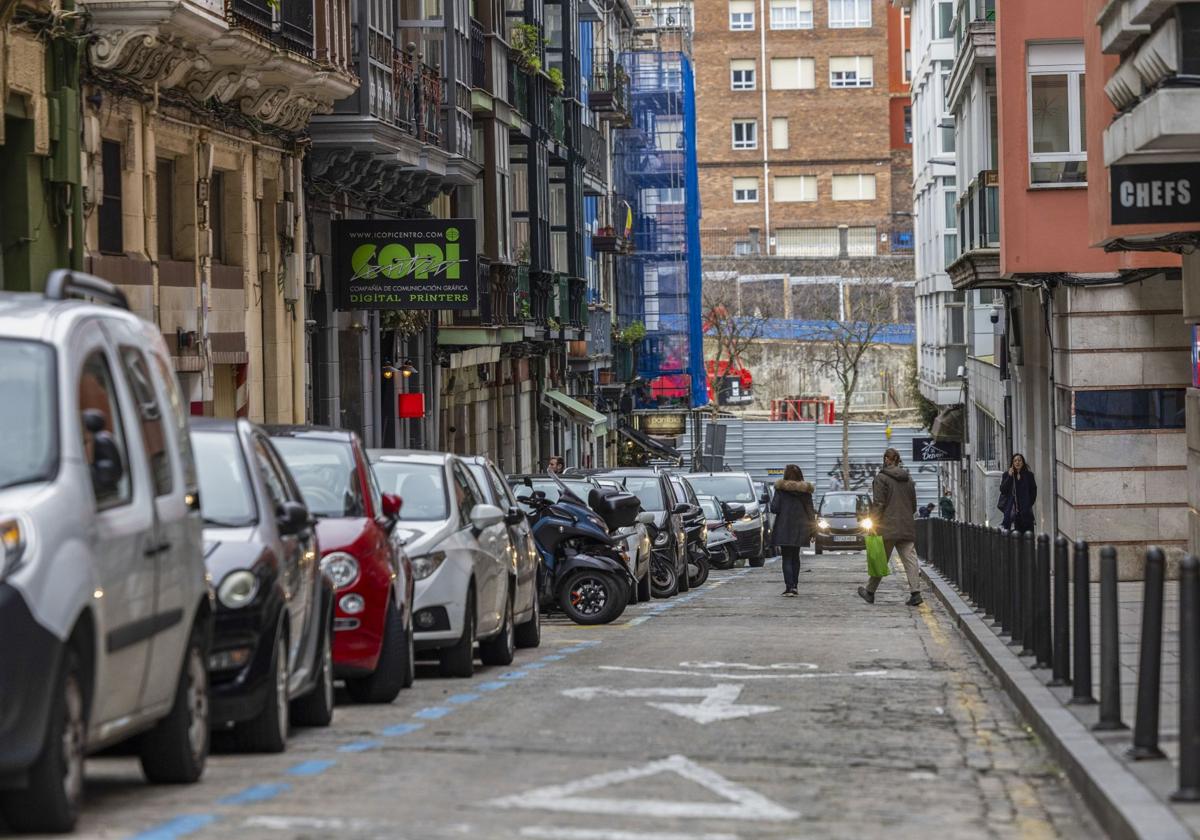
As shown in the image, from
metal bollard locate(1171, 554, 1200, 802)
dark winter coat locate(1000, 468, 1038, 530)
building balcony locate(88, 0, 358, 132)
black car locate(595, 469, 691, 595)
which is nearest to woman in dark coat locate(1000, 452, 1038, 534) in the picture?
dark winter coat locate(1000, 468, 1038, 530)

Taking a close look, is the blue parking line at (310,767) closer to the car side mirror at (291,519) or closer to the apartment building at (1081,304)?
the car side mirror at (291,519)

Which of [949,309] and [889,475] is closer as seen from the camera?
[889,475]

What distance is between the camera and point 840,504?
56312 mm

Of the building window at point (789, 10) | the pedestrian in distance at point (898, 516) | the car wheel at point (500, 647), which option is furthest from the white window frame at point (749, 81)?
the car wheel at point (500, 647)

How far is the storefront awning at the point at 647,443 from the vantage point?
71.6m

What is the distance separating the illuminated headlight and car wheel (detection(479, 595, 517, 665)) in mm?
3797

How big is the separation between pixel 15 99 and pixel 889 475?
11533mm

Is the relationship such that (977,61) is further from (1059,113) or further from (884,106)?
(884,106)

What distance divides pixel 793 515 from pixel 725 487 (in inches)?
696

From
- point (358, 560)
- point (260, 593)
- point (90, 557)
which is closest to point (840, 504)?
point (358, 560)

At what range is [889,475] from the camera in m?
27.4

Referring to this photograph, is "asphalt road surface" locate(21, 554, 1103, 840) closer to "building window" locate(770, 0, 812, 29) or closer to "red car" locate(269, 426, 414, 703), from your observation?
"red car" locate(269, 426, 414, 703)

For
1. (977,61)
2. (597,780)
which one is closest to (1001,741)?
(597,780)

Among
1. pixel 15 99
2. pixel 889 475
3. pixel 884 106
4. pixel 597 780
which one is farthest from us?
pixel 884 106
